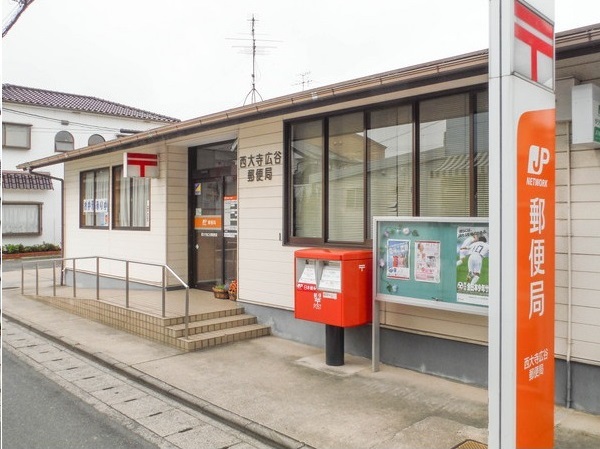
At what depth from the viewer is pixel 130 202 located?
11672 mm

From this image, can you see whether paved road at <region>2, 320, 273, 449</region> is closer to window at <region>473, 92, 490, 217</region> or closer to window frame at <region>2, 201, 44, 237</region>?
window at <region>473, 92, 490, 217</region>

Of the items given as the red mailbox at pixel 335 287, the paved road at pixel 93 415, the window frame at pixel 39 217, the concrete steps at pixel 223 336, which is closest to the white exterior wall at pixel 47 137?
the window frame at pixel 39 217

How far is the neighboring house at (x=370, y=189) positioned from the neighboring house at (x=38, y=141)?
55.5 ft

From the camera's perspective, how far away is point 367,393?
5379mm

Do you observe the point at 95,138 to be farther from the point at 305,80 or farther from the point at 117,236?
the point at 117,236

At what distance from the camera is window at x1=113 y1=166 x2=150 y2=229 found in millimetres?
11148

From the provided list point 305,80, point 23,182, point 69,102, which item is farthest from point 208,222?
point 69,102

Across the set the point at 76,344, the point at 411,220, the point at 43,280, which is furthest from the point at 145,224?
the point at 411,220

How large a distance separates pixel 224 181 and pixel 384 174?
4.07m

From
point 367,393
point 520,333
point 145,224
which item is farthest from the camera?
point 145,224

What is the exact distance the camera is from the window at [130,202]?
1115 centimetres

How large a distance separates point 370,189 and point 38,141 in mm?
25249

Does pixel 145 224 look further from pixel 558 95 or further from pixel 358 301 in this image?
pixel 558 95

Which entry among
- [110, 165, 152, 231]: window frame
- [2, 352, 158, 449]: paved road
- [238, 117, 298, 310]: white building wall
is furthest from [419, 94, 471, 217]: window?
[110, 165, 152, 231]: window frame
